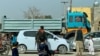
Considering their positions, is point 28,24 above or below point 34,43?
above

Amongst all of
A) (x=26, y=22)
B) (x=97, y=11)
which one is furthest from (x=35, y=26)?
(x=97, y=11)

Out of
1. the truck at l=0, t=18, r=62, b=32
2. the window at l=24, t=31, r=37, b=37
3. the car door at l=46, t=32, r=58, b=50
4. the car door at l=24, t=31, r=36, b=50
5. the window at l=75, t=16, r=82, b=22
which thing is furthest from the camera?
the window at l=75, t=16, r=82, b=22

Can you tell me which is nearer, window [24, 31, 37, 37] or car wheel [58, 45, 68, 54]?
car wheel [58, 45, 68, 54]

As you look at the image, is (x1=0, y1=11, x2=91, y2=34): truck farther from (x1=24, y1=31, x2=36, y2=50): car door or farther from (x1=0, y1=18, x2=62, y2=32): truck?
(x1=24, y1=31, x2=36, y2=50): car door

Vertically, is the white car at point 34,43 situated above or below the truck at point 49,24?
below

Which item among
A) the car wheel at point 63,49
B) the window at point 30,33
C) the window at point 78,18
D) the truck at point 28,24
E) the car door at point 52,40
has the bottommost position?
the car wheel at point 63,49

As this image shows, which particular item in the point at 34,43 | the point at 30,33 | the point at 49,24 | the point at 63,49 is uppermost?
the point at 49,24

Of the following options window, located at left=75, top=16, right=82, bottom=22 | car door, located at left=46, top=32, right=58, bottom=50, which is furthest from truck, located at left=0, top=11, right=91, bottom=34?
car door, located at left=46, top=32, right=58, bottom=50

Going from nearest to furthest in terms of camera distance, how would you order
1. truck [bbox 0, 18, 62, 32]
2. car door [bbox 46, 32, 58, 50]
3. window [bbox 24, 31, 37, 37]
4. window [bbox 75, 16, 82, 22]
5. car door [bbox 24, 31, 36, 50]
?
car door [bbox 46, 32, 58, 50]
car door [bbox 24, 31, 36, 50]
window [bbox 24, 31, 37, 37]
truck [bbox 0, 18, 62, 32]
window [bbox 75, 16, 82, 22]

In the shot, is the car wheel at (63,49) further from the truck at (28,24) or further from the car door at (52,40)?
the truck at (28,24)

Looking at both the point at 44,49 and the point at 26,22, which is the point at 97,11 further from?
the point at 44,49

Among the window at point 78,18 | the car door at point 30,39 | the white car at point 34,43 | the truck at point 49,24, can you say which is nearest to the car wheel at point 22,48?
the white car at point 34,43

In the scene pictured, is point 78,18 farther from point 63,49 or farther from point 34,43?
point 34,43

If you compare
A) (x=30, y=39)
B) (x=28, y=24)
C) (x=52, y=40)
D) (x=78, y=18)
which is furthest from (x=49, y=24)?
(x=52, y=40)
